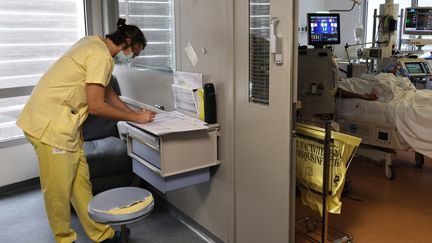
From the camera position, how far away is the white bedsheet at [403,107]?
11.4 feet

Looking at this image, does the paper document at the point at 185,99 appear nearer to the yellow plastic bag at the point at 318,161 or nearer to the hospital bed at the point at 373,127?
the yellow plastic bag at the point at 318,161

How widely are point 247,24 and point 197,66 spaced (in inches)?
22.2

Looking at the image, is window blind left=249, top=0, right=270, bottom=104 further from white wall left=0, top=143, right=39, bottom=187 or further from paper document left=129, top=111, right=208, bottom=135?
white wall left=0, top=143, right=39, bottom=187

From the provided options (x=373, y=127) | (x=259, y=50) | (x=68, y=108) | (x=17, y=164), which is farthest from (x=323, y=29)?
(x=17, y=164)

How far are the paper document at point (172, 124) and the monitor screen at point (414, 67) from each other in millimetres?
2966

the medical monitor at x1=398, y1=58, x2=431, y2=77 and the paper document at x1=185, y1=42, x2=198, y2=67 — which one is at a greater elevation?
the paper document at x1=185, y1=42, x2=198, y2=67

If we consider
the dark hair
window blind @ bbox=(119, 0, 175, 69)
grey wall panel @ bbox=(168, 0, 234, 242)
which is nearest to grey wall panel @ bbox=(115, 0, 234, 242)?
grey wall panel @ bbox=(168, 0, 234, 242)

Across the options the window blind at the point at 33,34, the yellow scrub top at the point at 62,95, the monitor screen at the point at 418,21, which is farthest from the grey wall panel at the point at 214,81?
the monitor screen at the point at 418,21

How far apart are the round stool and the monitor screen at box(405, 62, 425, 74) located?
Answer: 3.53m

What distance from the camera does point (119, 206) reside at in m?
2.01

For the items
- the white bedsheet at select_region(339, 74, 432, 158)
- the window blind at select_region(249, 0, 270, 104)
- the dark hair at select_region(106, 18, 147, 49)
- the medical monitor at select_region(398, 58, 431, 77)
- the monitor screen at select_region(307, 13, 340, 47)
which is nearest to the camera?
the window blind at select_region(249, 0, 270, 104)

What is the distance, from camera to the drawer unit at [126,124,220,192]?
235cm

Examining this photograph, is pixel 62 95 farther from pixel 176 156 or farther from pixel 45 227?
pixel 45 227

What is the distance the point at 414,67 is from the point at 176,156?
334 centimetres
